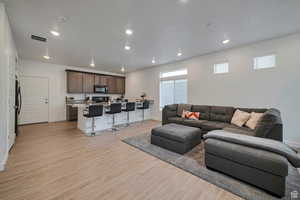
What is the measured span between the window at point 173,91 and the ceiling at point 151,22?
77.4 inches

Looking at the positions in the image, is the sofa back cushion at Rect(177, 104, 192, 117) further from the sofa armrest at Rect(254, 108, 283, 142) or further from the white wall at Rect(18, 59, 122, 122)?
the white wall at Rect(18, 59, 122, 122)

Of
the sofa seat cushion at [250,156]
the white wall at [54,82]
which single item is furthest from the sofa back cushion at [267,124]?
the white wall at [54,82]

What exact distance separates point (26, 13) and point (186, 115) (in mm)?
4817

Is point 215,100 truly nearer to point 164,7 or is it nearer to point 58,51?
point 164,7

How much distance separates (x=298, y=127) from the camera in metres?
3.19

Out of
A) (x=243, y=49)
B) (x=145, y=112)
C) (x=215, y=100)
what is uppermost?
(x=243, y=49)

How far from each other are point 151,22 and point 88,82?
5.47 metres

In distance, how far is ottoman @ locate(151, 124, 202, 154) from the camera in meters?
2.82

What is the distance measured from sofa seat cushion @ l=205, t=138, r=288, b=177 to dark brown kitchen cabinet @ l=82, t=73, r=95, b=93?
659 centimetres

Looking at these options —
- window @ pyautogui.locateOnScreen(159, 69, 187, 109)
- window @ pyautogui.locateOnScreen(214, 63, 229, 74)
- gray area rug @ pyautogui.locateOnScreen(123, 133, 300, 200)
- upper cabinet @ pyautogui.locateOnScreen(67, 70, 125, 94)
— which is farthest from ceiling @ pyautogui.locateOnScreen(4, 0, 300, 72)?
gray area rug @ pyautogui.locateOnScreen(123, 133, 300, 200)

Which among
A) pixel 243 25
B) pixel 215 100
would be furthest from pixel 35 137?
pixel 243 25

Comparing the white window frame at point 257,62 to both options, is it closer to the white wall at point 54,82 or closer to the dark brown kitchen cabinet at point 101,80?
the dark brown kitchen cabinet at point 101,80

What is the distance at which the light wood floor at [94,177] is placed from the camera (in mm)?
1679

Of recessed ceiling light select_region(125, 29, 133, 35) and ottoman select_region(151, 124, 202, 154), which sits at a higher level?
recessed ceiling light select_region(125, 29, 133, 35)
